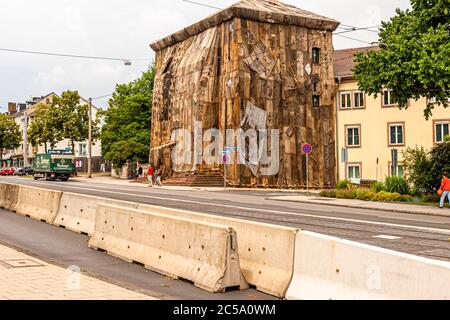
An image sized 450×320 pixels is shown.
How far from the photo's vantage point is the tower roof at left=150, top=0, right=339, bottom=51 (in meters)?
42.0

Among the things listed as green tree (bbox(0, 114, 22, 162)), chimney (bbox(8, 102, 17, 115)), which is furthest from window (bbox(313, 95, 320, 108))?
chimney (bbox(8, 102, 17, 115))

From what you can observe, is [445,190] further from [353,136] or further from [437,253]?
[353,136]

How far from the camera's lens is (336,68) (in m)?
52.5

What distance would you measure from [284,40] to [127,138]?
79.4 ft

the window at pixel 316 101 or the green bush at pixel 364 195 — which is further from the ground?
the window at pixel 316 101

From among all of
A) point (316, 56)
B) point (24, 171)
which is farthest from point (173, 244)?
point (24, 171)

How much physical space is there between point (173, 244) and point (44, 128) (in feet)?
212

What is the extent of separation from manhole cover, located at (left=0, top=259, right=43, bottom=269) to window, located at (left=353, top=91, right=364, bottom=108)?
4368 cm

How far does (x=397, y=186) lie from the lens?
28047mm

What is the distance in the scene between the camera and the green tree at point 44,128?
225 feet

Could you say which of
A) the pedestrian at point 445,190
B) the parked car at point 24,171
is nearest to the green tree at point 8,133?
the parked car at point 24,171

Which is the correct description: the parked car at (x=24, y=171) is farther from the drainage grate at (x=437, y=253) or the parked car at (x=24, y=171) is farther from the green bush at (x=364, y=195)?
the drainage grate at (x=437, y=253)
